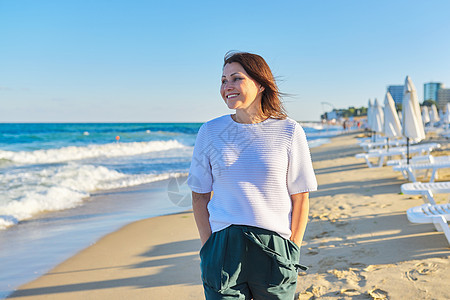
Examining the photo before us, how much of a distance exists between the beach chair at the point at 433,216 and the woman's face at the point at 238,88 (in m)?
2.96

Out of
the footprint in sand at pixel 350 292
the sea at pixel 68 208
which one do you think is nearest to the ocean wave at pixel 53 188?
the sea at pixel 68 208

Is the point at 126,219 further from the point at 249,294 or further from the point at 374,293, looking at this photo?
the point at 249,294

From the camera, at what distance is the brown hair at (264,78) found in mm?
1694

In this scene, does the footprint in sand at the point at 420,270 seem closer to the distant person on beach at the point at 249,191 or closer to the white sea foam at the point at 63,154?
the distant person on beach at the point at 249,191

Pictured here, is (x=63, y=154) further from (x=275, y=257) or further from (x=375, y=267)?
(x=275, y=257)

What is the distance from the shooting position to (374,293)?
10.00ft

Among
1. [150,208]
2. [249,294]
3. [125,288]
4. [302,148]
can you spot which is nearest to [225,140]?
[302,148]

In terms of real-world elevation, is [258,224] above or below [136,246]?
above

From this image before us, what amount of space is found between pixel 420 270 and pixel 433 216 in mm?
672

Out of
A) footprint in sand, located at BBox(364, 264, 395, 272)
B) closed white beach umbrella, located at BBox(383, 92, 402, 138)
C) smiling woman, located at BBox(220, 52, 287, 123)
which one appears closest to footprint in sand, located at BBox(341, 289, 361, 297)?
footprint in sand, located at BBox(364, 264, 395, 272)

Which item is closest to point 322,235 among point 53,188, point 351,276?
point 351,276

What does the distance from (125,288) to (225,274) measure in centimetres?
260

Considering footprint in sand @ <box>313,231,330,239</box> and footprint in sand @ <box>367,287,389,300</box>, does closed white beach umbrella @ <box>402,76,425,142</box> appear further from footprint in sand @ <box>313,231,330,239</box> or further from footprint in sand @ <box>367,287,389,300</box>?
footprint in sand @ <box>367,287,389,300</box>

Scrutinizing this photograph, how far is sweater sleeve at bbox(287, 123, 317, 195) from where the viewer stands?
5.36 feet
